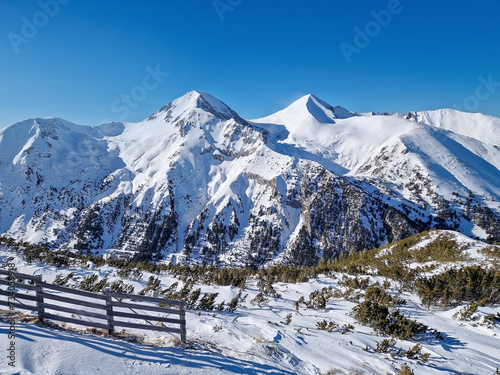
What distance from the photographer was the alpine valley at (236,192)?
79.9 m

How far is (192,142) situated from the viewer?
414 ft

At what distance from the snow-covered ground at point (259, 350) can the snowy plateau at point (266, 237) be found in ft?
0.22

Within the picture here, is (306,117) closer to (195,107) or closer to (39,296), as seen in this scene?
(195,107)

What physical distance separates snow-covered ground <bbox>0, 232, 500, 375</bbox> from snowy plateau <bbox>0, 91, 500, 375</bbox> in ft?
0.22

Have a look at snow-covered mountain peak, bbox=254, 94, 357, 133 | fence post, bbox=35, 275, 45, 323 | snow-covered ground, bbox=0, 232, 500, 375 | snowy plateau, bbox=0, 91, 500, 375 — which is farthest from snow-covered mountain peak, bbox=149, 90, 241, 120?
fence post, bbox=35, 275, 45, 323

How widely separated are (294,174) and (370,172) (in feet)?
125

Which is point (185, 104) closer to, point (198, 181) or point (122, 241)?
point (198, 181)

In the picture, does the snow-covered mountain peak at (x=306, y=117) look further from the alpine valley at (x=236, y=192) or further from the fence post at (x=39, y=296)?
the fence post at (x=39, y=296)

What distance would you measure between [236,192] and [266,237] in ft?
79.4

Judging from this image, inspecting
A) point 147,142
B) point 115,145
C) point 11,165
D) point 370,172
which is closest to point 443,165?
point 370,172

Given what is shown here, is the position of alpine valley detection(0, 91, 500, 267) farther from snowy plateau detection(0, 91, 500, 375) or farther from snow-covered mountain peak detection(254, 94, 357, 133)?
snow-covered mountain peak detection(254, 94, 357, 133)

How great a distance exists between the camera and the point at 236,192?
99562mm

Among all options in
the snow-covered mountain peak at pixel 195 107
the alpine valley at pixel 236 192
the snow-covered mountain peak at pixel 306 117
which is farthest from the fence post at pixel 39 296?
the snow-covered mountain peak at pixel 306 117

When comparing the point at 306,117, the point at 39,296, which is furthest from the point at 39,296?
the point at 306,117
